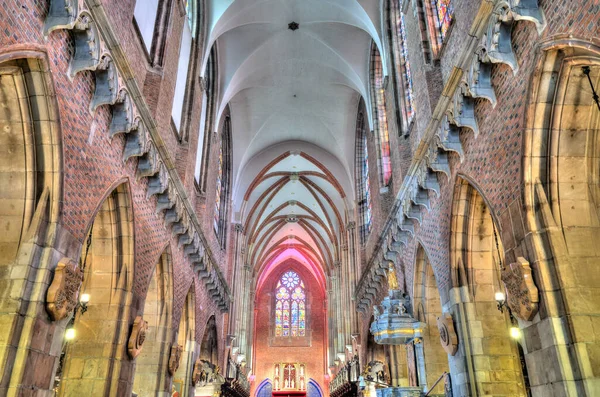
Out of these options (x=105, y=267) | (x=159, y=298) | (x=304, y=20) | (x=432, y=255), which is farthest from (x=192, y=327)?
(x=304, y=20)

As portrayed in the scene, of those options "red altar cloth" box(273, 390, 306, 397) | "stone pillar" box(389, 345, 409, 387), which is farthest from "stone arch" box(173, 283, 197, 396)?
"red altar cloth" box(273, 390, 306, 397)

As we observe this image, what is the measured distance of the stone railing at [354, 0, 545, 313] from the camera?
6355 millimetres

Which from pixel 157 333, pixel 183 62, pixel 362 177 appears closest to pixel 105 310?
pixel 157 333

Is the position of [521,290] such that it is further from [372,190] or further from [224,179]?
[224,179]

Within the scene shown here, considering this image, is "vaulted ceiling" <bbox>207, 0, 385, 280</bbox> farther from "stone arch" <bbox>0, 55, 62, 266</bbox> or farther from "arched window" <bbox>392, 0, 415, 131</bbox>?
"stone arch" <bbox>0, 55, 62, 266</bbox>

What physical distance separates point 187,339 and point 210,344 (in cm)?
509

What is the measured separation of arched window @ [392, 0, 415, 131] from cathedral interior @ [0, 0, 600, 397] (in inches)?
2.6

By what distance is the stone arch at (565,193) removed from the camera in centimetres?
533

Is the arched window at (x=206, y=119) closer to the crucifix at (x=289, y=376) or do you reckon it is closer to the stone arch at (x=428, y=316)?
the stone arch at (x=428, y=316)

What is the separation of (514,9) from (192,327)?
475 inches

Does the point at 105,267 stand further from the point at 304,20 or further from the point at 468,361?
the point at 304,20

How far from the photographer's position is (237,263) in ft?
82.0

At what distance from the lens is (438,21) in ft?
35.6

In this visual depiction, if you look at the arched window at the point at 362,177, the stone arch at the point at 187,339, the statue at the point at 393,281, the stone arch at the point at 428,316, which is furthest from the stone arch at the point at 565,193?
the arched window at the point at 362,177
